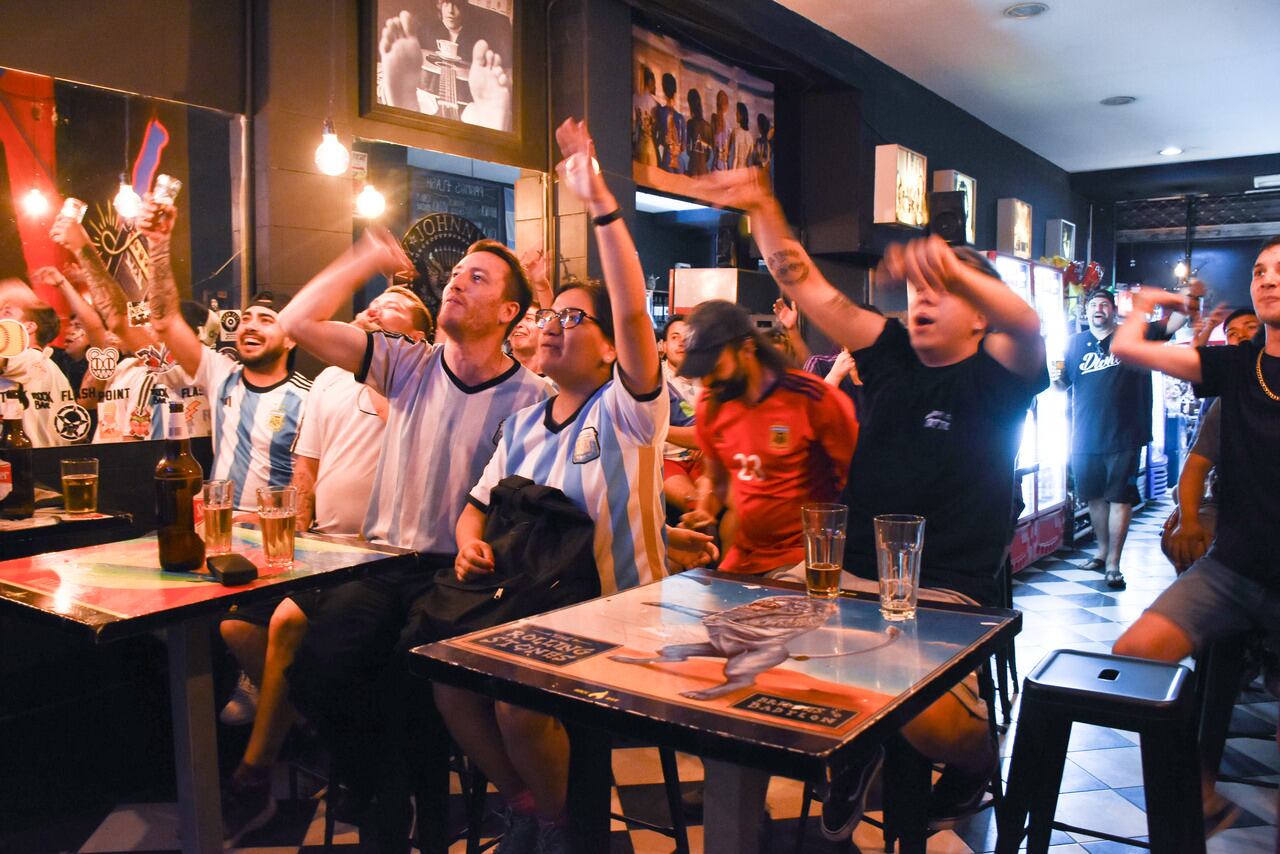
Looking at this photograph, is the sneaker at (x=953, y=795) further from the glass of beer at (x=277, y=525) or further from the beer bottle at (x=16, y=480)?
the beer bottle at (x=16, y=480)

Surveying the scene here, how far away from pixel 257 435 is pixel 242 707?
0.96m

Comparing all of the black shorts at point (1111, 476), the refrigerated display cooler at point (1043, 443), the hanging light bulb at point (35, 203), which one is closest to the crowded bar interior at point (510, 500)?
the hanging light bulb at point (35, 203)

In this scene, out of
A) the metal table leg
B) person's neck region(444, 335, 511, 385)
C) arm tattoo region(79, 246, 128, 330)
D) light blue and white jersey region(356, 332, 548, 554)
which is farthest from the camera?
arm tattoo region(79, 246, 128, 330)

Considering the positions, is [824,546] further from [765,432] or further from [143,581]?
[143,581]

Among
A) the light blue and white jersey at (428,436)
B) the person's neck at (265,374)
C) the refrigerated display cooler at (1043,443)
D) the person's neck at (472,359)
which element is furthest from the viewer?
the refrigerated display cooler at (1043,443)

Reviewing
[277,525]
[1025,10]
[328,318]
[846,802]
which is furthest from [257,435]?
[1025,10]

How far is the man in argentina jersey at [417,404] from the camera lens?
2.54m

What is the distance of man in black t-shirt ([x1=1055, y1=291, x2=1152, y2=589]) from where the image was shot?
20.3 ft

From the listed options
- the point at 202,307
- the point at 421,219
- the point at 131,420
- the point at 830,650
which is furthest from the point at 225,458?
the point at 830,650

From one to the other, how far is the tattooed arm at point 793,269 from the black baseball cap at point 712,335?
168mm

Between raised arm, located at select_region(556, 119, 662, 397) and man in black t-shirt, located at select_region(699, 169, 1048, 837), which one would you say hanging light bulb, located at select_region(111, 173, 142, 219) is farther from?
man in black t-shirt, located at select_region(699, 169, 1048, 837)

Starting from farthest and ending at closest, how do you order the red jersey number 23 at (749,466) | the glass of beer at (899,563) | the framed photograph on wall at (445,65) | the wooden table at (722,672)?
1. the framed photograph on wall at (445,65)
2. the red jersey number 23 at (749,466)
3. the glass of beer at (899,563)
4. the wooden table at (722,672)

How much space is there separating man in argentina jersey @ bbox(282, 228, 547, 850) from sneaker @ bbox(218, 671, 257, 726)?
778mm

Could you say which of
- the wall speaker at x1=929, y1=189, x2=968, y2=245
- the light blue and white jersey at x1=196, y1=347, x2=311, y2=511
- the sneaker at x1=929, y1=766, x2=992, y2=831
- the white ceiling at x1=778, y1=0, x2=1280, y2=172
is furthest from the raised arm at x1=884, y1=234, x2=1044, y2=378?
the white ceiling at x1=778, y1=0, x2=1280, y2=172
